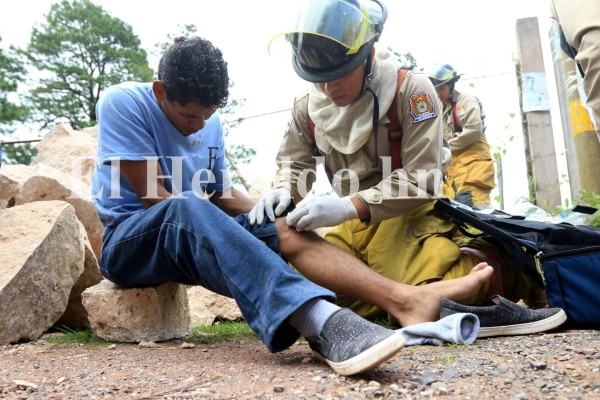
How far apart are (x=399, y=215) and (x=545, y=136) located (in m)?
3.52

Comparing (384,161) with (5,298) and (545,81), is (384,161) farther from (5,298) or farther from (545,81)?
(545,81)

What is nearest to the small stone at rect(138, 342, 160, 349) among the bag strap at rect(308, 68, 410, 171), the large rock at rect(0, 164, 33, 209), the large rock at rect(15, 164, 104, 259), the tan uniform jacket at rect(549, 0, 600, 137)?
the bag strap at rect(308, 68, 410, 171)

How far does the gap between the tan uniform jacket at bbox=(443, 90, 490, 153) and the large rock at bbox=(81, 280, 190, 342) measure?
12.5ft

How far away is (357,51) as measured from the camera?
2.61 metres

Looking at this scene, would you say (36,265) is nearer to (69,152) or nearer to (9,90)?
(69,152)

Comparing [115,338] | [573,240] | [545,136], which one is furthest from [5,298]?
[545,136]

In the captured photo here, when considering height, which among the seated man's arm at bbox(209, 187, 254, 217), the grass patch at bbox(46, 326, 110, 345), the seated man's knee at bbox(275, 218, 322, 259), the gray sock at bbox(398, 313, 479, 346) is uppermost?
the seated man's arm at bbox(209, 187, 254, 217)

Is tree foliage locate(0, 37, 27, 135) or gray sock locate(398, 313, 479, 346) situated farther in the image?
tree foliage locate(0, 37, 27, 135)

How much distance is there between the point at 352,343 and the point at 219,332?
1.43 metres

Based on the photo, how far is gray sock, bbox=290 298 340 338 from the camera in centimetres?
178

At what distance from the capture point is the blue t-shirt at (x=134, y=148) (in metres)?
2.52

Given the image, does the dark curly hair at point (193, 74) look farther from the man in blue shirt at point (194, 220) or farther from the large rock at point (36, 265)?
the large rock at point (36, 265)

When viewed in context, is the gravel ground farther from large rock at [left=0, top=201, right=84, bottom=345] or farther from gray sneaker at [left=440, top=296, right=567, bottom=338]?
large rock at [left=0, top=201, right=84, bottom=345]

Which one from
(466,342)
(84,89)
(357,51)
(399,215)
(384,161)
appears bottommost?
(466,342)
